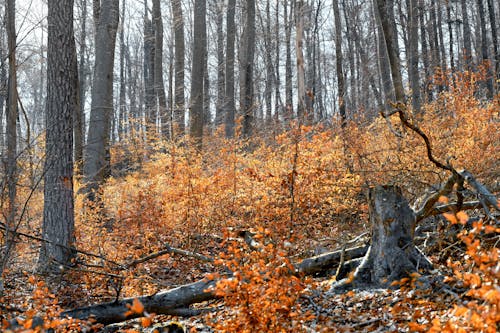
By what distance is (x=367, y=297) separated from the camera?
4.78 metres

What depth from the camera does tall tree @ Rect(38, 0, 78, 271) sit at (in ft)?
22.7

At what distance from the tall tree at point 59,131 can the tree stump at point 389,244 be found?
14.3ft

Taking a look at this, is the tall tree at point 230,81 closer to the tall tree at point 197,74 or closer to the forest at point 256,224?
the tall tree at point 197,74

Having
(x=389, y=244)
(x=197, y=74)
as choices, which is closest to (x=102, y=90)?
(x=197, y=74)

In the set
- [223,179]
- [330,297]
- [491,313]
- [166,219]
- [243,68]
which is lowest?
[330,297]

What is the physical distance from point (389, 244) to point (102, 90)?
861 centimetres

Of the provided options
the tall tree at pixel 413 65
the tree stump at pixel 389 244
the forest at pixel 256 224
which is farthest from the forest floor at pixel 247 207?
the tall tree at pixel 413 65

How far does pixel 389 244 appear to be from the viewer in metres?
4.95

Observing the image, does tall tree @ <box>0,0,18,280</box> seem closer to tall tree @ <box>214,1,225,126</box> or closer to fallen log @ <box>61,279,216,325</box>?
fallen log @ <box>61,279,216,325</box>

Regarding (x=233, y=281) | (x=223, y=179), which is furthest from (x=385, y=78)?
(x=233, y=281)

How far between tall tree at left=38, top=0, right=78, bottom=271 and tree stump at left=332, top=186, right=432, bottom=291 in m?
4.36

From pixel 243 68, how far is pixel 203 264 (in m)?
9.95

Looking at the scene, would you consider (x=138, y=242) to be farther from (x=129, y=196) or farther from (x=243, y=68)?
(x=243, y=68)

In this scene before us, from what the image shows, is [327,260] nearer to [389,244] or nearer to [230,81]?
[389,244]
